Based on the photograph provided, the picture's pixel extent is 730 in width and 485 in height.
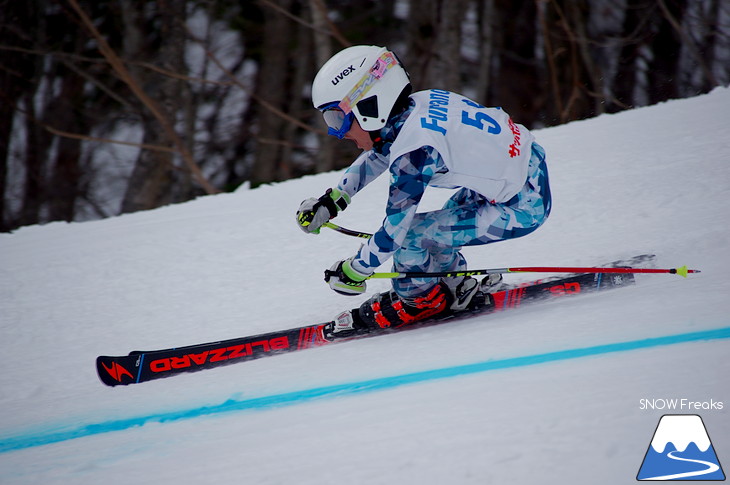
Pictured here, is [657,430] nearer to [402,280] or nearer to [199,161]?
[402,280]

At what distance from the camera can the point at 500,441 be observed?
1.90 m

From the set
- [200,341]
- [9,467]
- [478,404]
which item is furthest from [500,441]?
[200,341]

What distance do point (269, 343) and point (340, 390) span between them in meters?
0.72

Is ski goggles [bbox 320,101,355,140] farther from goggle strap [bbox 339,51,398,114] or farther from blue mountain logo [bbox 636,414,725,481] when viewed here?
blue mountain logo [bbox 636,414,725,481]

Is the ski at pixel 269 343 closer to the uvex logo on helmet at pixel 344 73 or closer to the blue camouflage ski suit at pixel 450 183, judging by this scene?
the blue camouflage ski suit at pixel 450 183

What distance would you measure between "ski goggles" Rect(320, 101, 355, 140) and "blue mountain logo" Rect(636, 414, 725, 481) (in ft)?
5.31

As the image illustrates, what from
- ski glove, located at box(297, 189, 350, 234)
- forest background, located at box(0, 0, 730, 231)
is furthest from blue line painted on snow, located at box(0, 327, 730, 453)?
forest background, located at box(0, 0, 730, 231)

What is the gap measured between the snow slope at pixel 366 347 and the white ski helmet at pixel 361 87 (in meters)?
0.97

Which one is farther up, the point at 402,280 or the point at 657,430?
the point at 402,280

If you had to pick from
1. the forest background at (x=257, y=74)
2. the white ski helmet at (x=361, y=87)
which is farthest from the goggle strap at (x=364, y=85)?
the forest background at (x=257, y=74)

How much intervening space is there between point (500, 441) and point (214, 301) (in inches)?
92.8

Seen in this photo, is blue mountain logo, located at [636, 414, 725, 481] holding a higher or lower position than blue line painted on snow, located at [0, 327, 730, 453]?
lower

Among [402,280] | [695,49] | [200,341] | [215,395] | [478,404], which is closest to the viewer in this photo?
[478,404]

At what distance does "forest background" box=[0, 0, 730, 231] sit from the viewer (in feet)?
37.8
